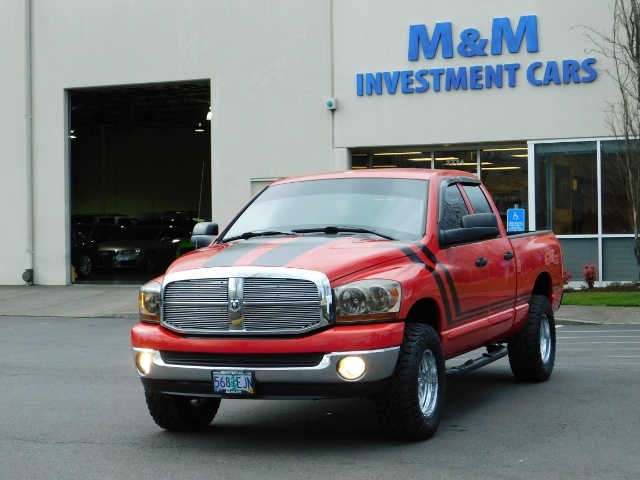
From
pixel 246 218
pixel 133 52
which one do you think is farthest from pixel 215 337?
pixel 133 52

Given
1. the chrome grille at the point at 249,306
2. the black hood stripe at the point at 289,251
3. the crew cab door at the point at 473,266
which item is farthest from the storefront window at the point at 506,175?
the chrome grille at the point at 249,306

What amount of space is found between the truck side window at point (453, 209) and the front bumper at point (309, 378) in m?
1.88

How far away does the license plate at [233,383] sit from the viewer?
7.13 meters

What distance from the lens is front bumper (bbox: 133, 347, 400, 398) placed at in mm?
7000

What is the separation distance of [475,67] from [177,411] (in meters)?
17.1

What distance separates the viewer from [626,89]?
22438 millimetres

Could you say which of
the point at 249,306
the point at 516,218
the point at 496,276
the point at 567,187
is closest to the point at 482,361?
the point at 496,276

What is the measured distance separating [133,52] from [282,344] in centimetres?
2080

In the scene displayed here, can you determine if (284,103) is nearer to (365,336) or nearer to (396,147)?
(396,147)

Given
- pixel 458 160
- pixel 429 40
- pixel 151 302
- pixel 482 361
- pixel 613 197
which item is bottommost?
pixel 482 361

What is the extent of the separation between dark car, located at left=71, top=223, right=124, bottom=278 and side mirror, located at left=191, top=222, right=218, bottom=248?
22196 millimetres

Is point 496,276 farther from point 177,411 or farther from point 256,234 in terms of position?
point 177,411

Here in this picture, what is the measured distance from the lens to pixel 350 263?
7.33 m

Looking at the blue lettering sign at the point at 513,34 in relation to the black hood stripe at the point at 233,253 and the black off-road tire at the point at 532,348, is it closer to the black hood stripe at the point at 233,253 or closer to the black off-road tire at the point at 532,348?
the black off-road tire at the point at 532,348
